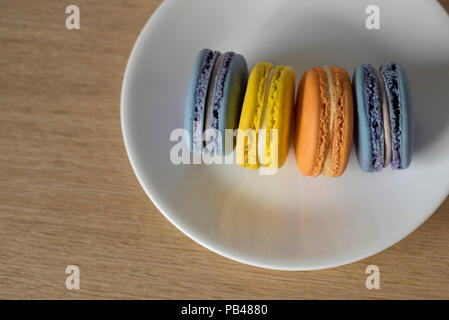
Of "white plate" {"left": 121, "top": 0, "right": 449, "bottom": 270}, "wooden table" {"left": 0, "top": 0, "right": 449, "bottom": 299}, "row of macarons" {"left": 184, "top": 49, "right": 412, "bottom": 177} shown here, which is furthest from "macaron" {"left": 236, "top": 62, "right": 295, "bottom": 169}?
"wooden table" {"left": 0, "top": 0, "right": 449, "bottom": 299}

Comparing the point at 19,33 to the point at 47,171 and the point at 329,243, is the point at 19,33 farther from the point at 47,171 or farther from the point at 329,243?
the point at 329,243

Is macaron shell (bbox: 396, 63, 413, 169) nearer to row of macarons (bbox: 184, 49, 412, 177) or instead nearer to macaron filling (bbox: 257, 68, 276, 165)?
row of macarons (bbox: 184, 49, 412, 177)

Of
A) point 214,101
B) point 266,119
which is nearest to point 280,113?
point 266,119

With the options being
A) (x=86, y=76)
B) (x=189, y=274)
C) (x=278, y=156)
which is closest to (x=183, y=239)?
(x=189, y=274)

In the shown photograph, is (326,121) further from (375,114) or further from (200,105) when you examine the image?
(200,105)

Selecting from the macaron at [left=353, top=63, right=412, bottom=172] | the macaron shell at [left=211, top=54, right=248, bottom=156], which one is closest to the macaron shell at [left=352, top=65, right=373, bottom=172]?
the macaron at [left=353, top=63, right=412, bottom=172]

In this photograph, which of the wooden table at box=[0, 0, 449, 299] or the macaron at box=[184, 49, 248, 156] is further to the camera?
the wooden table at box=[0, 0, 449, 299]

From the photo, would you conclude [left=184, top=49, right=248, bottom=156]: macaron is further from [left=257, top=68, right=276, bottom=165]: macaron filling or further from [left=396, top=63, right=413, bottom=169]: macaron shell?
[left=396, top=63, right=413, bottom=169]: macaron shell

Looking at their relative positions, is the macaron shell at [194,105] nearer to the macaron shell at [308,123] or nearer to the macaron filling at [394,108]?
the macaron shell at [308,123]
